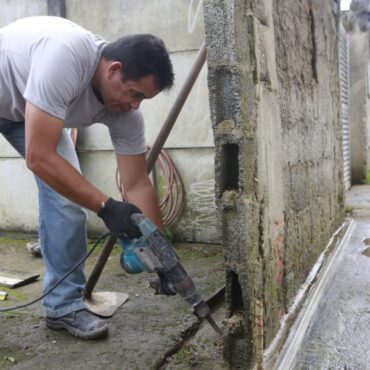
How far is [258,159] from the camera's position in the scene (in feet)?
5.35

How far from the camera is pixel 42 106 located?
1633 millimetres

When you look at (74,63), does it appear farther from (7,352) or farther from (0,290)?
(0,290)

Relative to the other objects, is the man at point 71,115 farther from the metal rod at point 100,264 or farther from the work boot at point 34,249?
the work boot at point 34,249

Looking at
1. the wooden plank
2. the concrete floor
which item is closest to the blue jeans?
the wooden plank

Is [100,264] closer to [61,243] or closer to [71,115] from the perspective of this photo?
[61,243]

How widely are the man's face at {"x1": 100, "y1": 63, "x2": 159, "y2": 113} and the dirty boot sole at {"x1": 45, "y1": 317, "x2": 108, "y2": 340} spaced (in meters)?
1.03

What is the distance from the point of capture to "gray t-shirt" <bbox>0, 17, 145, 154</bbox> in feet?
5.48

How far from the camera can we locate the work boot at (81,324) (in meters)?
2.02

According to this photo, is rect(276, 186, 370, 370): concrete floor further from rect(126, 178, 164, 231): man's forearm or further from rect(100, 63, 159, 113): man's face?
rect(100, 63, 159, 113): man's face

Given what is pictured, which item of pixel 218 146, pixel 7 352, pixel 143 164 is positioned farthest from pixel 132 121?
pixel 7 352

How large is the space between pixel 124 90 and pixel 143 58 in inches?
6.8

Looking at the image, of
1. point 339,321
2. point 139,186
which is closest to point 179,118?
point 139,186

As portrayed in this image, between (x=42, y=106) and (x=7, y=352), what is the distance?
43.1 inches

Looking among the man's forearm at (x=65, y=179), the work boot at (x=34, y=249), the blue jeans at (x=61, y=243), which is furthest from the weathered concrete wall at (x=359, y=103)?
the man's forearm at (x=65, y=179)
